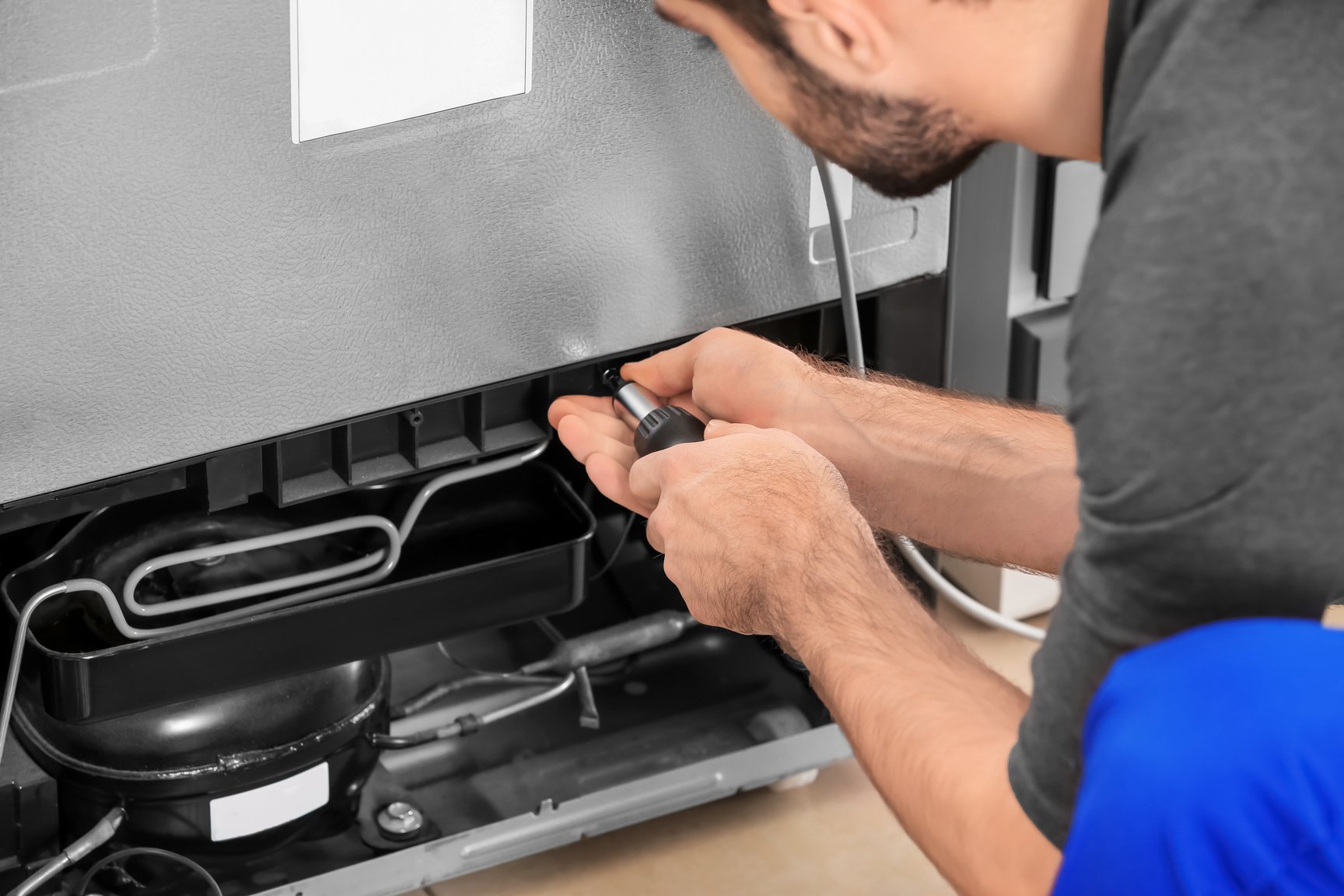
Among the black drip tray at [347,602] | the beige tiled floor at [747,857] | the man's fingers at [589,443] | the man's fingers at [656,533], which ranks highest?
the man's fingers at [589,443]

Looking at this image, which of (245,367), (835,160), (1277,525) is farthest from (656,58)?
(1277,525)

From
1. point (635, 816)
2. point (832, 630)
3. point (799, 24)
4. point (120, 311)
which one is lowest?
point (635, 816)

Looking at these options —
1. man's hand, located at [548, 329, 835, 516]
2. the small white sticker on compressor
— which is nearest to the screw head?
the small white sticker on compressor

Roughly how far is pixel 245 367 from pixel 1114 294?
380 mm

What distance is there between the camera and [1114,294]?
0.48m

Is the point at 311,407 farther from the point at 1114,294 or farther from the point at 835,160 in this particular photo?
the point at 1114,294

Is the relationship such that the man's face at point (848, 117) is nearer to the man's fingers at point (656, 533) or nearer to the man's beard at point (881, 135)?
the man's beard at point (881, 135)

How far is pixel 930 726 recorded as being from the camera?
0.60 metres

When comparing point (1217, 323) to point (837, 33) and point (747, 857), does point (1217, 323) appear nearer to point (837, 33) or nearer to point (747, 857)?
point (837, 33)

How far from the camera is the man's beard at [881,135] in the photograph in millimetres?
618

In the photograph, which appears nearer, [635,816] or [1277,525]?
[1277,525]

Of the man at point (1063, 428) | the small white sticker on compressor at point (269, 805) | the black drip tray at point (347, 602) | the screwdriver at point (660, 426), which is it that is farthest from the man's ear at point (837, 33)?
the small white sticker on compressor at point (269, 805)

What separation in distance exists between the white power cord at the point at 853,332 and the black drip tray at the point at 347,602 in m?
0.17

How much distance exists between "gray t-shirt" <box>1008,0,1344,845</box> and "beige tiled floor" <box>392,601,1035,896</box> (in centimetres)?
49
